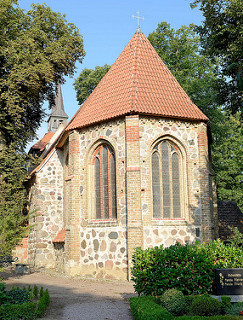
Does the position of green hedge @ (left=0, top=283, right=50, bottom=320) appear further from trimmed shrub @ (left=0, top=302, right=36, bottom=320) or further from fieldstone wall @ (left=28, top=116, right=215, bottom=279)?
fieldstone wall @ (left=28, top=116, right=215, bottom=279)

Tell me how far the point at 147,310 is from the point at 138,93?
9.39 m

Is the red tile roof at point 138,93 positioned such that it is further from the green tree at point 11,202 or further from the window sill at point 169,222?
the window sill at point 169,222

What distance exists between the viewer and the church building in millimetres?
13289

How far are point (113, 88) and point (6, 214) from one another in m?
7.19

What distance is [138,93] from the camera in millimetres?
14367

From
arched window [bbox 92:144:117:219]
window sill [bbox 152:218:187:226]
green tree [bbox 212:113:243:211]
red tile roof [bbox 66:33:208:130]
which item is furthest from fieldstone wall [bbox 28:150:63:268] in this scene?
green tree [bbox 212:113:243:211]

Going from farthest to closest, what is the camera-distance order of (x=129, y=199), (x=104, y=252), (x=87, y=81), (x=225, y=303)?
(x=87, y=81), (x=104, y=252), (x=129, y=199), (x=225, y=303)

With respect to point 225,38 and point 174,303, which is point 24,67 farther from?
point 174,303

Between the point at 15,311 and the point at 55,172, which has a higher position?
the point at 55,172

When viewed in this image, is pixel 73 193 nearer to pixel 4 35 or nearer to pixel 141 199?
pixel 141 199

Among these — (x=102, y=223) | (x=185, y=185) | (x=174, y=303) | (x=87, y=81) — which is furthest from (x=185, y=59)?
(x=174, y=303)

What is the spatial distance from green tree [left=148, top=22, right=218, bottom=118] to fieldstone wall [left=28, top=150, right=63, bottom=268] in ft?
35.3

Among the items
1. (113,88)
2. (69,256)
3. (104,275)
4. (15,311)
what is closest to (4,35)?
(113,88)

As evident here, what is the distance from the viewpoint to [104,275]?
1354 centimetres
